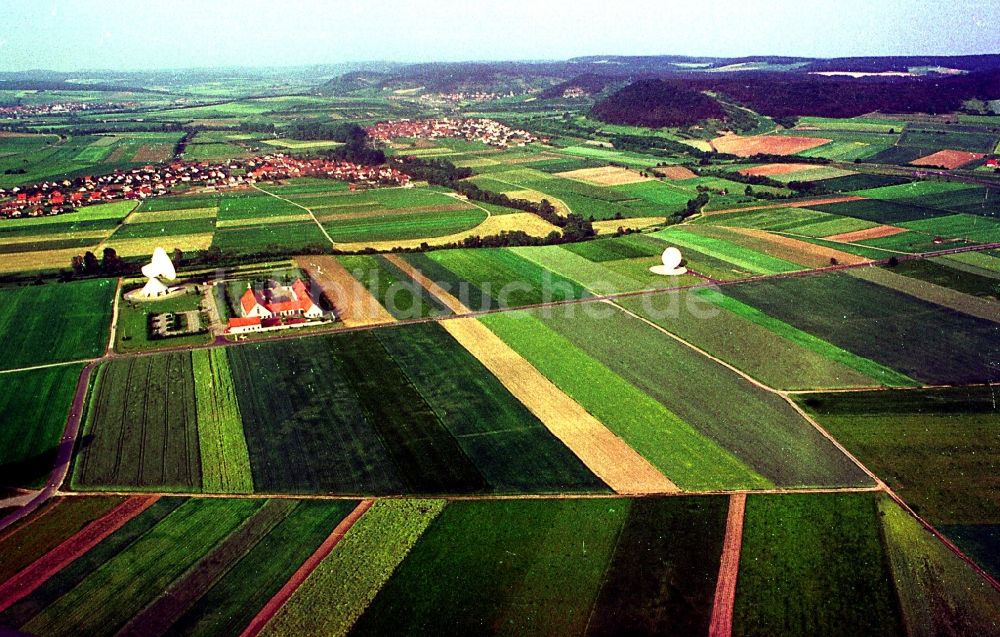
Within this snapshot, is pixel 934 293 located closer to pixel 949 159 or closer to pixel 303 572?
pixel 303 572

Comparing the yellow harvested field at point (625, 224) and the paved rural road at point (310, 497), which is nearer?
the paved rural road at point (310, 497)

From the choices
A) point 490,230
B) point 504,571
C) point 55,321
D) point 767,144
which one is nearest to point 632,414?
point 504,571

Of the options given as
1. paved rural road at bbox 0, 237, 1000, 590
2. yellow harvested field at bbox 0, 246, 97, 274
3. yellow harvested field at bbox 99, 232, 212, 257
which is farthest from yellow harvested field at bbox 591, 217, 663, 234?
yellow harvested field at bbox 0, 246, 97, 274

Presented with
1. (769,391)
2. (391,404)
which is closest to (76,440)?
(391,404)

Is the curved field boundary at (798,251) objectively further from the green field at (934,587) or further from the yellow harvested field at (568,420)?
the green field at (934,587)

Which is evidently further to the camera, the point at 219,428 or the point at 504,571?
the point at 219,428

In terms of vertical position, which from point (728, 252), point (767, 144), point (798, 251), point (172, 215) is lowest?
point (728, 252)

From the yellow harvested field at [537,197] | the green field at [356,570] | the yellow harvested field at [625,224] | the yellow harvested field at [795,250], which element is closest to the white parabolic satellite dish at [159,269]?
the green field at [356,570]
